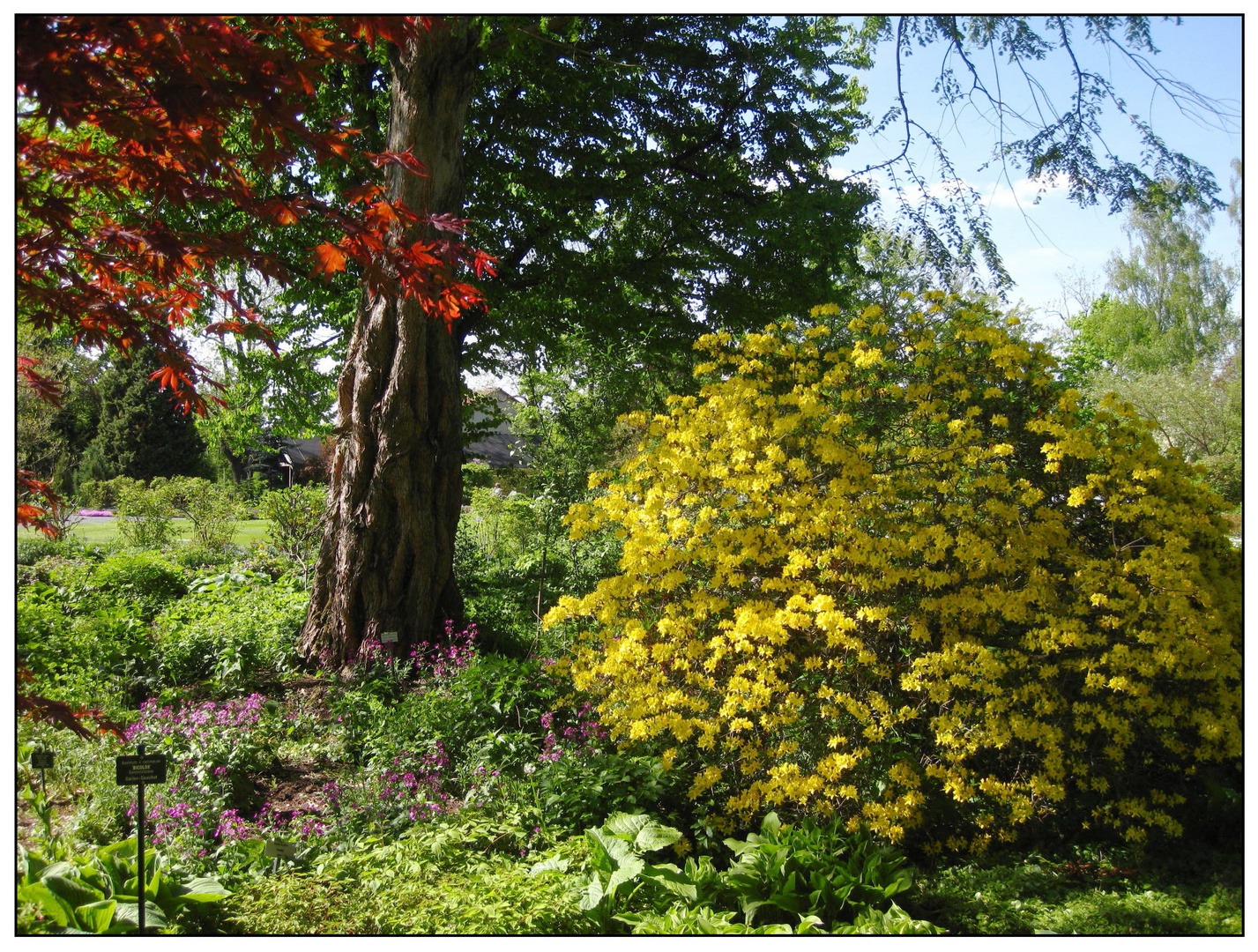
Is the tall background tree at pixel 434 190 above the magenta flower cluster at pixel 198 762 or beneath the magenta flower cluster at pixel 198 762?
above

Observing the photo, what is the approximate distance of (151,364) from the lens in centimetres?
1371

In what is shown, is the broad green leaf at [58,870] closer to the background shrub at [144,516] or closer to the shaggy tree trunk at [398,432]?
the shaggy tree trunk at [398,432]

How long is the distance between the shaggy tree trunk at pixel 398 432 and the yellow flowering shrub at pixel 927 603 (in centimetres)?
184

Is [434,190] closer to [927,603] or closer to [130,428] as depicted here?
[927,603]

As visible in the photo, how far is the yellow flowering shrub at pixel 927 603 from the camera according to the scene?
10.8ft

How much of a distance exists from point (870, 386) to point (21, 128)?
3481 mm

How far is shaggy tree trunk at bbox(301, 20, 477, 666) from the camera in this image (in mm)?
5180

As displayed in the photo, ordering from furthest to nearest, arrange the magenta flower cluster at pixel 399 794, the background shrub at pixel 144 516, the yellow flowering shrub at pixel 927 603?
the background shrub at pixel 144 516 → the magenta flower cluster at pixel 399 794 → the yellow flowering shrub at pixel 927 603

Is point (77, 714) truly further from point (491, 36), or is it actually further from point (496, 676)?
point (491, 36)

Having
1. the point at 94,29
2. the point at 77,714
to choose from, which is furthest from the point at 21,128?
the point at 77,714

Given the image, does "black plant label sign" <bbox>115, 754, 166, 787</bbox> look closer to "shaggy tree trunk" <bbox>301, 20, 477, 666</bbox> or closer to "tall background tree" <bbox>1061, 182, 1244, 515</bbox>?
"shaggy tree trunk" <bbox>301, 20, 477, 666</bbox>

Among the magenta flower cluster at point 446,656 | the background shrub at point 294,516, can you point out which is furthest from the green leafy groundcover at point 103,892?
the background shrub at point 294,516

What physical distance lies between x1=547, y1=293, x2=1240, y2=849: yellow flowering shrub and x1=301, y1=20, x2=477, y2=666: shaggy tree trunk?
184 centimetres

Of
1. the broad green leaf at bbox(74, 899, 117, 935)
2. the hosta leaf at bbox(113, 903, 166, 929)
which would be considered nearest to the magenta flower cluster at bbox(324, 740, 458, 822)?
the hosta leaf at bbox(113, 903, 166, 929)
